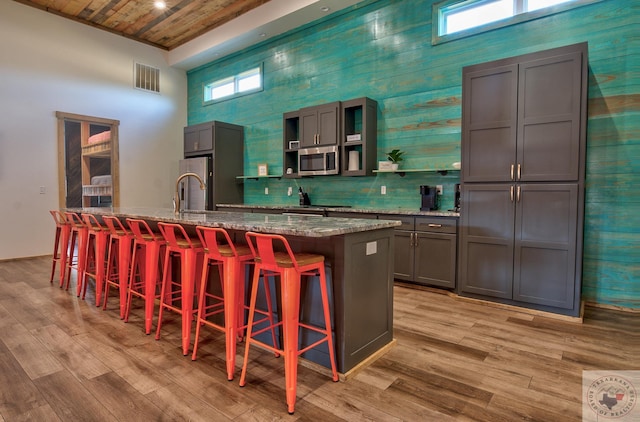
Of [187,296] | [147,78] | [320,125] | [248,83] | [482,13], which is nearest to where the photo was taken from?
[187,296]

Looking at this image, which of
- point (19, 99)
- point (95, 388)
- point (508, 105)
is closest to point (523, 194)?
point (508, 105)

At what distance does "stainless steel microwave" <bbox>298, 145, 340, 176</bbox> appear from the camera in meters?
4.94

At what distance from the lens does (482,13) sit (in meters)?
4.12

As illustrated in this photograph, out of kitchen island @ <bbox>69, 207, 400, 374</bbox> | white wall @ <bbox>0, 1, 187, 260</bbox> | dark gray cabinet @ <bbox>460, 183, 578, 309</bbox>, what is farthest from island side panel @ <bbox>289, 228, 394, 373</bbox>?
white wall @ <bbox>0, 1, 187, 260</bbox>

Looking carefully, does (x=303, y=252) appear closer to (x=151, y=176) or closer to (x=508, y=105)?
(x=508, y=105)

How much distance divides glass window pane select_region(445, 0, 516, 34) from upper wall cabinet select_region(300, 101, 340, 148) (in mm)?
1686

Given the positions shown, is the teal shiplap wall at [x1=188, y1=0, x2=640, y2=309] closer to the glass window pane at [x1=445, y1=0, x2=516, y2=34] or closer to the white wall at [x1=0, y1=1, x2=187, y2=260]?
the glass window pane at [x1=445, y1=0, x2=516, y2=34]

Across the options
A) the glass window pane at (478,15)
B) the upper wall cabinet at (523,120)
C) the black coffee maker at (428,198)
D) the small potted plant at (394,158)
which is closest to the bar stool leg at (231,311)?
the upper wall cabinet at (523,120)

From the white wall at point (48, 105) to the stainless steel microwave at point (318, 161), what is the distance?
12.1 ft

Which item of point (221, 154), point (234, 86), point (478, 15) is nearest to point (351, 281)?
point (478, 15)

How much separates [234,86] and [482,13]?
4542mm

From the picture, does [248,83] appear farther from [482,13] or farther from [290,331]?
[290,331]

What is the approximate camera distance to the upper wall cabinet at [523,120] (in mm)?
3051

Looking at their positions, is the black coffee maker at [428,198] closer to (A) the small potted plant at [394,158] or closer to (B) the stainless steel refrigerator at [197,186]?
(A) the small potted plant at [394,158]
